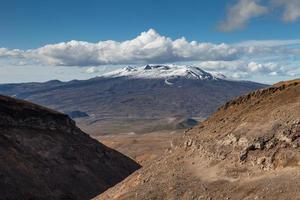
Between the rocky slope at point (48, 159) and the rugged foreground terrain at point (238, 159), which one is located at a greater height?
the rugged foreground terrain at point (238, 159)

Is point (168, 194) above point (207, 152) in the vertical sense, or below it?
below

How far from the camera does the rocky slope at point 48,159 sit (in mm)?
76938

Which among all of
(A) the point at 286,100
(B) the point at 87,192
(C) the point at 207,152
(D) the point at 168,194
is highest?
(A) the point at 286,100

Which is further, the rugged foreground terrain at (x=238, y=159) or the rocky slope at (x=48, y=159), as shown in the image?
the rocky slope at (x=48, y=159)

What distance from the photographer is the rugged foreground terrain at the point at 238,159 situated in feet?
142

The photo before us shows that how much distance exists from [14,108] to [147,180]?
169ft

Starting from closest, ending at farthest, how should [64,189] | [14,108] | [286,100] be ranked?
[286,100]
[64,189]
[14,108]

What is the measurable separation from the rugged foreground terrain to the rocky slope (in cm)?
2312

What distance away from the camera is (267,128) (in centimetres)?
4809

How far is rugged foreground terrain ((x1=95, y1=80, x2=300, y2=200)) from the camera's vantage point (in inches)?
1709

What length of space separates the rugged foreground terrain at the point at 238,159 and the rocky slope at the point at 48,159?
23.1 metres

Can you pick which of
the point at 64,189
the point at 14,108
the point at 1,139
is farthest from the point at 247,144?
the point at 14,108

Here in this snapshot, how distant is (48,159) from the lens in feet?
294

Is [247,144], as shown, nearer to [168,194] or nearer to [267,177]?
[267,177]
